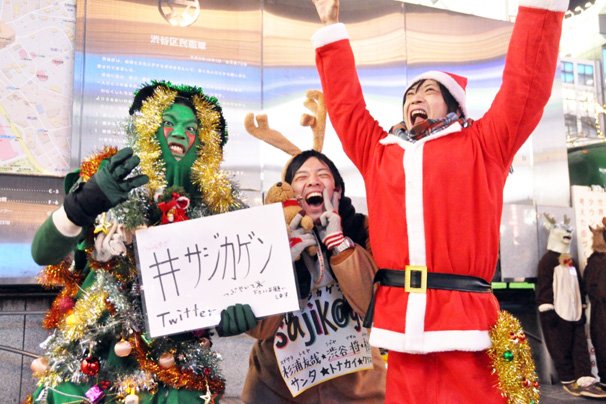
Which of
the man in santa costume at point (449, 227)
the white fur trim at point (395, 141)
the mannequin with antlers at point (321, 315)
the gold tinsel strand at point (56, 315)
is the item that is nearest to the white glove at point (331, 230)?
the mannequin with antlers at point (321, 315)

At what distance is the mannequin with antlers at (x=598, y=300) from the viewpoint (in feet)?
15.9

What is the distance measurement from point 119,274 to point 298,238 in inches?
26.1

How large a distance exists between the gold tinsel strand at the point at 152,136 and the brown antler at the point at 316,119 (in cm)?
75

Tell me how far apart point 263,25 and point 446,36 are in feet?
6.02

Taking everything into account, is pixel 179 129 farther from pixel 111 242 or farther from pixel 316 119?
pixel 316 119

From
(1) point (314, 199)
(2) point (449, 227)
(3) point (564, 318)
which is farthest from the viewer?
(3) point (564, 318)

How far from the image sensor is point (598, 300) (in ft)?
15.9

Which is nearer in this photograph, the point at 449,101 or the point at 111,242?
the point at 111,242

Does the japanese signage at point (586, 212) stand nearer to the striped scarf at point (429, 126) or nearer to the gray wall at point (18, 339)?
the striped scarf at point (429, 126)

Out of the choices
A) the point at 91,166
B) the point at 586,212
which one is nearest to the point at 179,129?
the point at 91,166

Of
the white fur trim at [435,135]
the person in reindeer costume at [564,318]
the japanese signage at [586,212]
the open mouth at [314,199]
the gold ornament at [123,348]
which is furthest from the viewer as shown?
the japanese signage at [586,212]

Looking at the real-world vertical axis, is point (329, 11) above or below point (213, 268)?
above

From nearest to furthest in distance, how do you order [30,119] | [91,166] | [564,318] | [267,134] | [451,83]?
[91,166]
[451,83]
[267,134]
[30,119]
[564,318]

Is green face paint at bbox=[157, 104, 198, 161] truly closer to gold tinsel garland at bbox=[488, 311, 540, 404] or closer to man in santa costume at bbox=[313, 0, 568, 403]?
man in santa costume at bbox=[313, 0, 568, 403]
